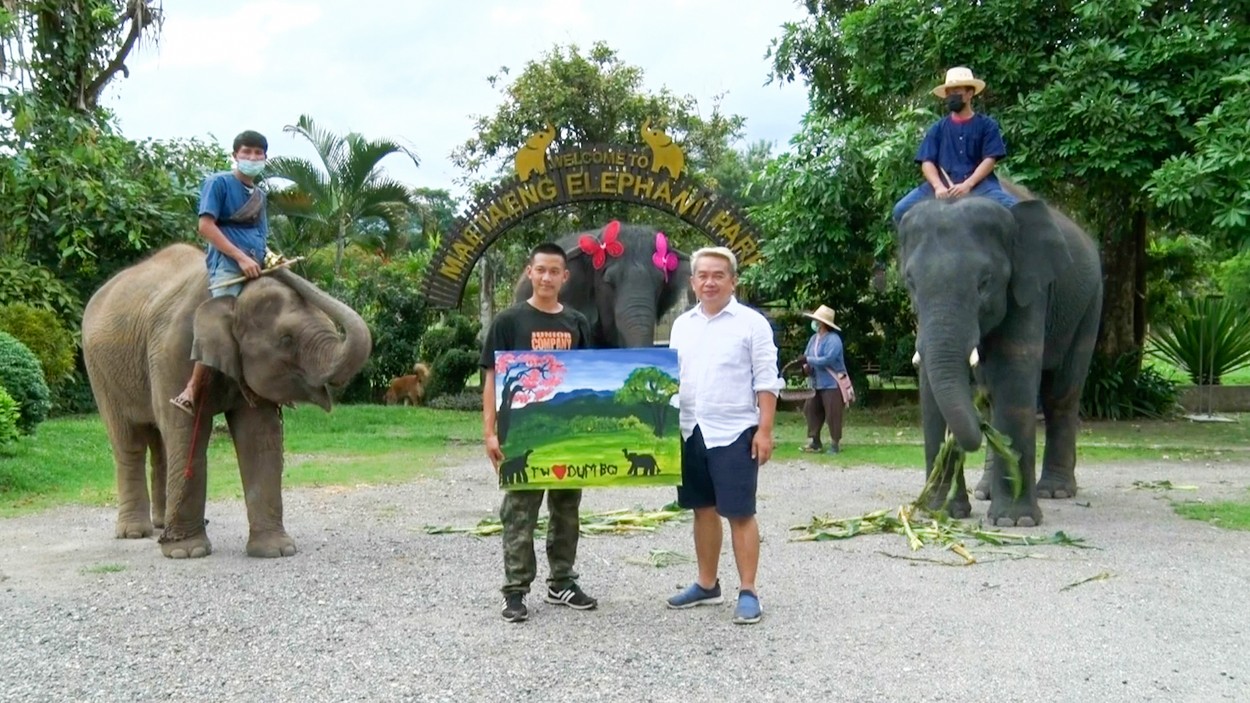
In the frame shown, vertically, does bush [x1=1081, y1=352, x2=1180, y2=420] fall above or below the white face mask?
below

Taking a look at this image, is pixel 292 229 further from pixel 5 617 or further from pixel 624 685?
pixel 624 685

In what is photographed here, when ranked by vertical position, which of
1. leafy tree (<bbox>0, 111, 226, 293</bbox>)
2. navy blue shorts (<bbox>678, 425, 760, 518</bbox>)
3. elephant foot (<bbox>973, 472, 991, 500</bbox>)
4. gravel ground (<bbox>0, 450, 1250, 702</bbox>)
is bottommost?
gravel ground (<bbox>0, 450, 1250, 702</bbox>)

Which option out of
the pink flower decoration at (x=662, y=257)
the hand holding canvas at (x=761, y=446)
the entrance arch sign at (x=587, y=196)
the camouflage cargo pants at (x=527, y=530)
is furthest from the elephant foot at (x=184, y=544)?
the entrance arch sign at (x=587, y=196)

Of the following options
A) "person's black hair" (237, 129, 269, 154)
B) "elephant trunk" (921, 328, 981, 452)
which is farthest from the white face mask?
"elephant trunk" (921, 328, 981, 452)

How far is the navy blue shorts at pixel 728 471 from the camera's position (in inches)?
234

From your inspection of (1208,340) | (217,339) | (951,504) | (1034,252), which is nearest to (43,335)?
(217,339)

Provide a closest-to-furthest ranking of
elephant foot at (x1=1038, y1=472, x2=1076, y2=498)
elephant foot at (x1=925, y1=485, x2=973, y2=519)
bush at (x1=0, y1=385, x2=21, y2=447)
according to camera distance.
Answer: elephant foot at (x1=925, y1=485, x2=973, y2=519) → elephant foot at (x1=1038, y1=472, x2=1076, y2=498) → bush at (x1=0, y1=385, x2=21, y2=447)

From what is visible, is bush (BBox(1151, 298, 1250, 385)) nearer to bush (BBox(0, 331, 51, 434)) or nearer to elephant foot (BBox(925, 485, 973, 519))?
elephant foot (BBox(925, 485, 973, 519))

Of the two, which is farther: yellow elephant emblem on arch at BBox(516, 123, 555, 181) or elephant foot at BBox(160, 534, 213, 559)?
yellow elephant emblem on arch at BBox(516, 123, 555, 181)

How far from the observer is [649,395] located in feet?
19.6

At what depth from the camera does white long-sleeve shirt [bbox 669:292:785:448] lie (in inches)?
234

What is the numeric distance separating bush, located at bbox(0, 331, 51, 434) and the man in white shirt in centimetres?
887

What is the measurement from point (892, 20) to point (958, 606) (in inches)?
453

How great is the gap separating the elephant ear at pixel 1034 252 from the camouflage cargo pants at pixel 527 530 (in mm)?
4070
